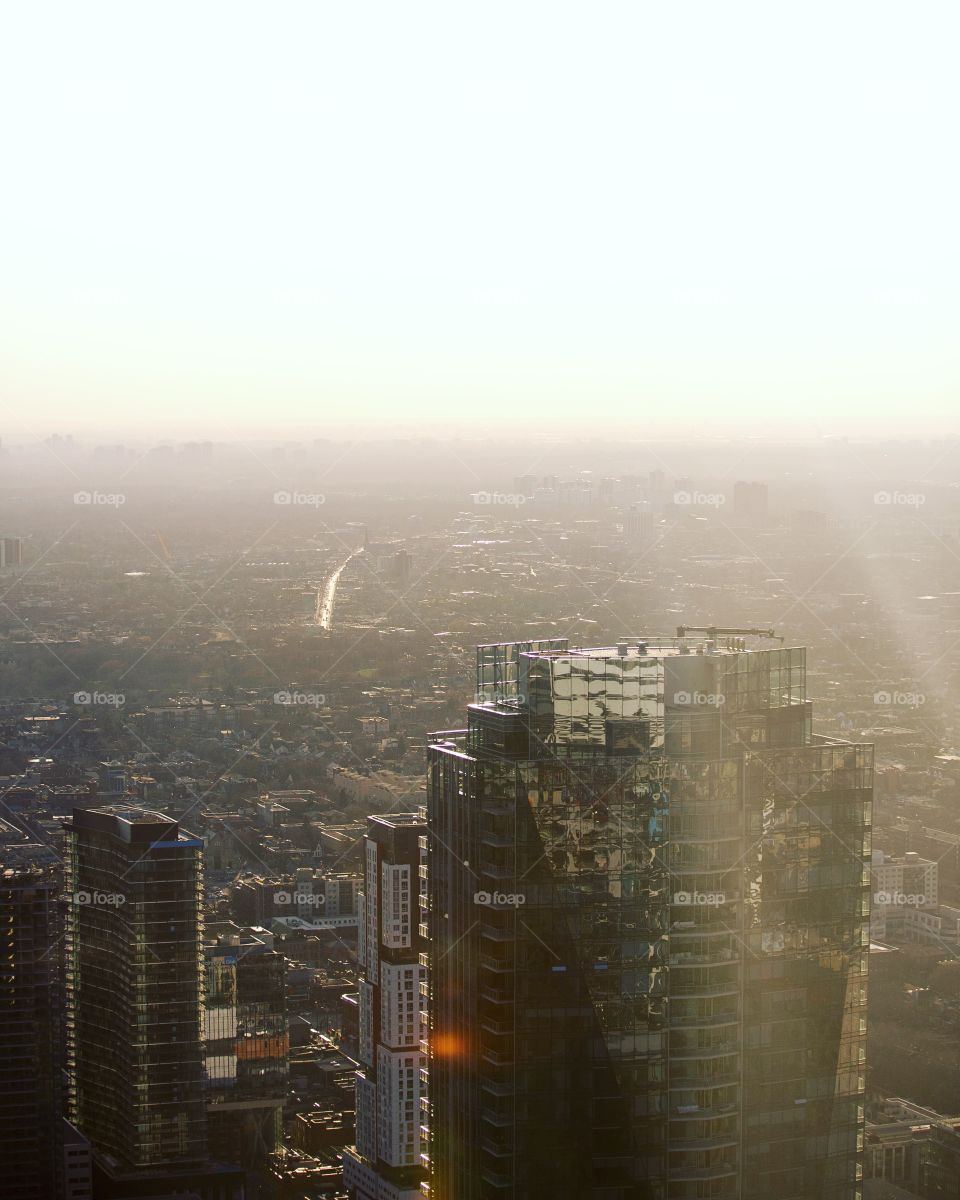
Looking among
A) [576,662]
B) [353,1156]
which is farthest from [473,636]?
[576,662]

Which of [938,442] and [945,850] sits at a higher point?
[938,442]

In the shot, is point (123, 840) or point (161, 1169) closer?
point (161, 1169)

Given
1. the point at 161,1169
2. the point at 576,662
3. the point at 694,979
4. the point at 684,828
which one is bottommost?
the point at 161,1169

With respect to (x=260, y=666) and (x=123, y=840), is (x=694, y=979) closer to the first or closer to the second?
(x=123, y=840)

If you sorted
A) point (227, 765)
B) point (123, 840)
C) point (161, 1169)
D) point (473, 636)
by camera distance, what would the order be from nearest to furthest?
point (161, 1169), point (123, 840), point (473, 636), point (227, 765)
